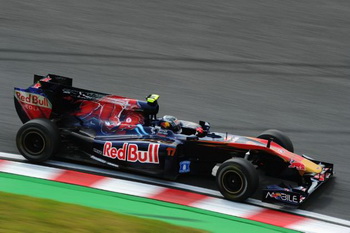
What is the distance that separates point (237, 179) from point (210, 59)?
523 centimetres

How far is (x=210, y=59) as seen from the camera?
13.1 metres

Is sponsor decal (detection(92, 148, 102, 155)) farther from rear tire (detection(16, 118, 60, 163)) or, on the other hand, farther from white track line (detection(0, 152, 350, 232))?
rear tire (detection(16, 118, 60, 163))

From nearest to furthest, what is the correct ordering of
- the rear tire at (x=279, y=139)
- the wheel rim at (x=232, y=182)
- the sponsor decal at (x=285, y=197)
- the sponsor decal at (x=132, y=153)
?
the sponsor decal at (x=285, y=197), the wheel rim at (x=232, y=182), the sponsor decal at (x=132, y=153), the rear tire at (x=279, y=139)

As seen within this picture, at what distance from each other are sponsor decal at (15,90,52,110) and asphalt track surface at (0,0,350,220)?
0.69 meters

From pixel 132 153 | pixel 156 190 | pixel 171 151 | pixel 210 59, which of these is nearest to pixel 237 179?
pixel 171 151

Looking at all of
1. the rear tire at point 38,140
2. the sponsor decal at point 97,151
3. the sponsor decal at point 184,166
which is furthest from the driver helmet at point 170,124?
the rear tire at point 38,140

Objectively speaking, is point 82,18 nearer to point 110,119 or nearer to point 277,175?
point 110,119

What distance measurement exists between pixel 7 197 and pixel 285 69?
7.33 m

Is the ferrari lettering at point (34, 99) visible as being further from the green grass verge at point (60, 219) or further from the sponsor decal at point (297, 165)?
the sponsor decal at point (297, 165)

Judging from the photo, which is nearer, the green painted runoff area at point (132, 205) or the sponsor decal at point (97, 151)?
the green painted runoff area at point (132, 205)

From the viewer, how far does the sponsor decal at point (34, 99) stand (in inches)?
364

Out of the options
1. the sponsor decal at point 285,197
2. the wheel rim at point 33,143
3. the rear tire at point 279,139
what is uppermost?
the rear tire at point 279,139

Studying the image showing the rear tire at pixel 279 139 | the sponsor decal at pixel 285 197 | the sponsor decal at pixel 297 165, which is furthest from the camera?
the rear tire at pixel 279 139

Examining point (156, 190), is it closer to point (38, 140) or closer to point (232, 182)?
point (232, 182)
